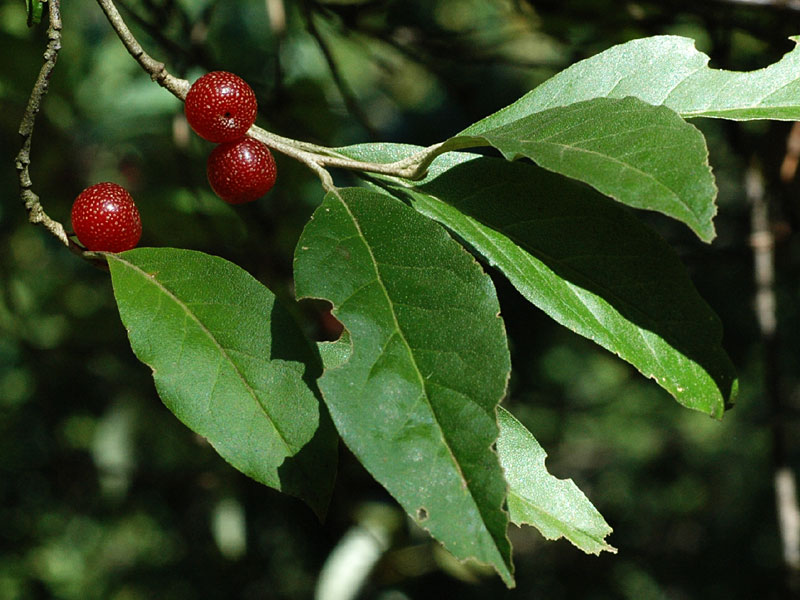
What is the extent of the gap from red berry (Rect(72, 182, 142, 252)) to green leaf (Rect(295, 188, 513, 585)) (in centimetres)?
34

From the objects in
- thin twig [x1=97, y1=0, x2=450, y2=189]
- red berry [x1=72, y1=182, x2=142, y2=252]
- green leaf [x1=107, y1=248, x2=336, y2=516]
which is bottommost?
green leaf [x1=107, y1=248, x2=336, y2=516]

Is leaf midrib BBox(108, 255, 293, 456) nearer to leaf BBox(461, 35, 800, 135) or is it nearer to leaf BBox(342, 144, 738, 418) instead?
leaf BBox(342, 144, 738, 418)

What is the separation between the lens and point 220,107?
115 centimetres

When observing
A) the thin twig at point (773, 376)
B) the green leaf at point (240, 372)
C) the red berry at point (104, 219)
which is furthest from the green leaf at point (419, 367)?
the thin twig at point (773, 376)

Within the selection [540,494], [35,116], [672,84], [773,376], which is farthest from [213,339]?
[773,376]

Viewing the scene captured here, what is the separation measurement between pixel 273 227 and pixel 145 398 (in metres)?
1.50

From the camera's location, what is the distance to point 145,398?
12.2ft

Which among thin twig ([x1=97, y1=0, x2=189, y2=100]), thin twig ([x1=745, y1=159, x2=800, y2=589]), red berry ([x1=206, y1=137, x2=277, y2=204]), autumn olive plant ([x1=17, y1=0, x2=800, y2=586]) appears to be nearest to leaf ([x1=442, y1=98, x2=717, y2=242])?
autumn olive plant ([x1=17, y1=0, x2=800, y2=586])

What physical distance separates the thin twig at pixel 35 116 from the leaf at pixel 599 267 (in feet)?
1.65

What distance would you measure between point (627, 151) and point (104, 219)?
71 centimetres

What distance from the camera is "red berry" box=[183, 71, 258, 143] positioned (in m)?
1.15

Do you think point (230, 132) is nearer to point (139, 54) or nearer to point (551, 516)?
point (139, 54)

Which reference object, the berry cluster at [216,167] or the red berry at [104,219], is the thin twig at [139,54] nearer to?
the berry cluster at [216,167]

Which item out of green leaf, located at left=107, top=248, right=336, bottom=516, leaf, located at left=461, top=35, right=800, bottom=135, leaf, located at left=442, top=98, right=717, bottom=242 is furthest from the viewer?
leaf, located at left=461, top=35, right=800, bottom=135
